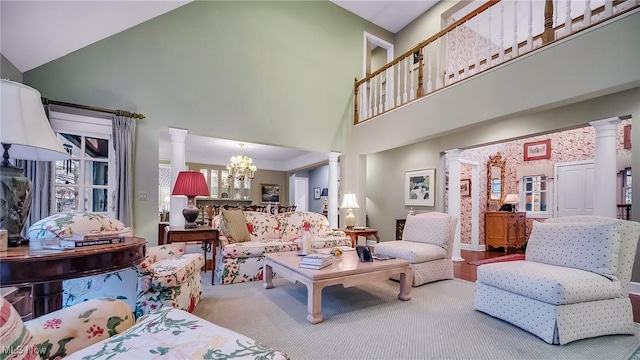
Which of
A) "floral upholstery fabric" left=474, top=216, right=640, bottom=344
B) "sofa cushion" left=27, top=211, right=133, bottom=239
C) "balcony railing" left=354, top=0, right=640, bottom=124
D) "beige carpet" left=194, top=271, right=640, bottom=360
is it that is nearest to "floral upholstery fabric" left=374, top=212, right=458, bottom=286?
"beige carpet" left=194, top=271, right=640, bottom=360

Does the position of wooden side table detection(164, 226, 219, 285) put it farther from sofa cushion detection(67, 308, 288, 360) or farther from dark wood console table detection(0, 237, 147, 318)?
sofa cushion detection(67, 308, 288, 360)

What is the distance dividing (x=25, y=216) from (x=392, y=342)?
2421 mm

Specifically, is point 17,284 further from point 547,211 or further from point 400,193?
point 547,211

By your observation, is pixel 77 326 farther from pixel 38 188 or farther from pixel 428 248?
pixel 428 248

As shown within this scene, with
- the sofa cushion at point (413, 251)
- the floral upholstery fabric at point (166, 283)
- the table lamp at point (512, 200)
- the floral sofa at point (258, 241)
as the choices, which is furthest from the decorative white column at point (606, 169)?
the floral upholstery fabric at point (166, 283)

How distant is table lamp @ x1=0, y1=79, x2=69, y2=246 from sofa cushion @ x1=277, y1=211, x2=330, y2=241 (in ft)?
10.2

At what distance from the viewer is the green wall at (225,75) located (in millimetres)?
3768

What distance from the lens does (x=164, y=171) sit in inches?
331

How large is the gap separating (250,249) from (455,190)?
12.0ft

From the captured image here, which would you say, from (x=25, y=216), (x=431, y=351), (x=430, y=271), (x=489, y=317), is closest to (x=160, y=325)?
(x=25, y=216)

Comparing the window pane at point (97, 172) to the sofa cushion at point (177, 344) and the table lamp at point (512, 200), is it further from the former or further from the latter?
the table lamp at point (512, 200)

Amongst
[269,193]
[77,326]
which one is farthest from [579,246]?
[269,193]

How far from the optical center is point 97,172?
3676mm

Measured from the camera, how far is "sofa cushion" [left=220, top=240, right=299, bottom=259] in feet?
11.5
